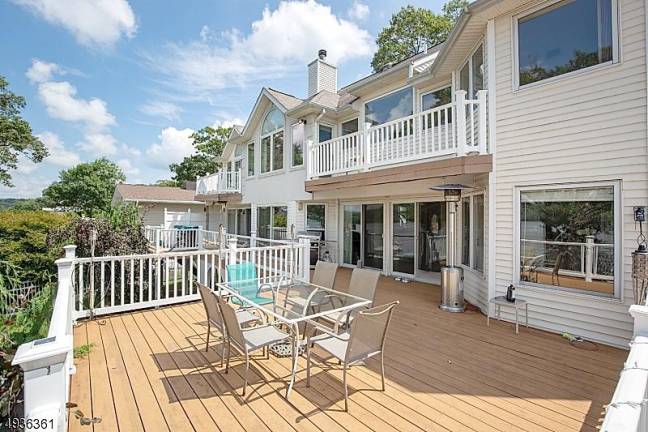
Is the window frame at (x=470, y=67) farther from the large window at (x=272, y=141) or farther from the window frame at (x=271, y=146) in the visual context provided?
the large window at (x=272, y=141)

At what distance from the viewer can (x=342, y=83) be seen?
1325 cm

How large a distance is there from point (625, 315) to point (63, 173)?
44.0 meters

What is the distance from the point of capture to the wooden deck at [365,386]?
8.70 ft

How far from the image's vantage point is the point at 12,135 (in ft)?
68.4

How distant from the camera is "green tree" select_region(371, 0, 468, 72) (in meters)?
21.2

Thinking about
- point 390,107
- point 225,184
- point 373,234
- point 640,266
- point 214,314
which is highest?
point 390,107

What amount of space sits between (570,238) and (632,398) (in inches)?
170

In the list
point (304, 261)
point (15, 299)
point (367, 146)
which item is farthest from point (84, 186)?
point (367, 146)

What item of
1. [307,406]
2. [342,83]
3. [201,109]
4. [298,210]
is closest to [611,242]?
[307,406]

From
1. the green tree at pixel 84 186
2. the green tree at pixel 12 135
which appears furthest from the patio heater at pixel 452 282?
the green tree at pixel 84 186

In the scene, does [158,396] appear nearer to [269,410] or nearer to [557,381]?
[269,410]

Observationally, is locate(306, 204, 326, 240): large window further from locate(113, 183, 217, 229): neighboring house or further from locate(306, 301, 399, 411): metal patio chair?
locate(113, 183, 217, 229): neighboring house

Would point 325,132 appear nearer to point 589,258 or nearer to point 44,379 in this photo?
point 589,258

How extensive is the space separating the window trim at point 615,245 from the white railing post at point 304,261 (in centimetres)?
402
